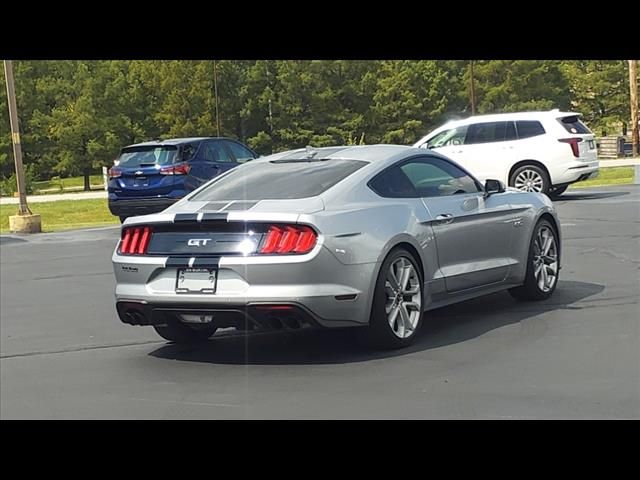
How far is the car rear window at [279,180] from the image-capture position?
664 centimetres

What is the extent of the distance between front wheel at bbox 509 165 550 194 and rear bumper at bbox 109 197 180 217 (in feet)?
22.6

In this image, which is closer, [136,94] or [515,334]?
[515,334]

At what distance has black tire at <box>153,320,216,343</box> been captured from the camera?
6.96m

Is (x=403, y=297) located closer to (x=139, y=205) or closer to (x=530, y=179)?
(x=139, y=205)

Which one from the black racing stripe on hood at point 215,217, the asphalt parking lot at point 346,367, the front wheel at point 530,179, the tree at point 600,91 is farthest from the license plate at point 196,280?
the tree at point 600,91

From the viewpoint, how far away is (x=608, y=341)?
652 centimetres

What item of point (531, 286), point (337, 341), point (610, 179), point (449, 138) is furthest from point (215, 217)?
point (610, 179)

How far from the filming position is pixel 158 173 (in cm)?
1653

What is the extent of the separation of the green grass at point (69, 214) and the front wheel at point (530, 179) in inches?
333

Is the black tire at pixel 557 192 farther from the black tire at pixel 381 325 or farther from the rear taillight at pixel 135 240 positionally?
the rear taillight at pixel 135 240

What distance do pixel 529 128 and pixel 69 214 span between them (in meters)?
12.2
